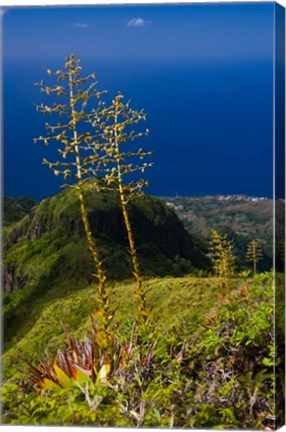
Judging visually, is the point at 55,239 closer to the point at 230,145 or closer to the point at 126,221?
the point at 126,221

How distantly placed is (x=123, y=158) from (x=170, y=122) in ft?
1.44

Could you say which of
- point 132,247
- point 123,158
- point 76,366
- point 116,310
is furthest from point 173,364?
point 123,158

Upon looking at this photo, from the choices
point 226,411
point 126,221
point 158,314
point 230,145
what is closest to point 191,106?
point 230,145

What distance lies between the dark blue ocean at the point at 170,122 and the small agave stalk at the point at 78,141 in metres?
0.08

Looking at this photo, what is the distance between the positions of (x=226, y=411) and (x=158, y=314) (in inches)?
37.4

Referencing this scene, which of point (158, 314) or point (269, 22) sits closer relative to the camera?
point (269, 22)

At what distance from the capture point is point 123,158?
8.05m

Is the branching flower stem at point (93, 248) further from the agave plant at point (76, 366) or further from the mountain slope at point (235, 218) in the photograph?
the mountain slope at point (235, 218)

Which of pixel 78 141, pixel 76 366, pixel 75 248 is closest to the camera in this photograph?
pixel 76 366

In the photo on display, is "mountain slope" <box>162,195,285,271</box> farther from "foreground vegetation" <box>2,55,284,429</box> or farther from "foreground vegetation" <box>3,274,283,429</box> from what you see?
"foreground vegetation" <box>3,274,283,429</box>

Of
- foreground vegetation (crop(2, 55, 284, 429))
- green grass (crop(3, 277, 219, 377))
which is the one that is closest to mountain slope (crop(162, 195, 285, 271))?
foreground vegetation (crop(2, 55, 284, 429))

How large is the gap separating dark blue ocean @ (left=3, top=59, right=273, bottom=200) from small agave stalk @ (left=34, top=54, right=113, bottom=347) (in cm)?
8

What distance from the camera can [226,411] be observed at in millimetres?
7562

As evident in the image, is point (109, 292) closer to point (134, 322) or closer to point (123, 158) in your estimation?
point (134, 322)
